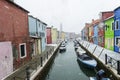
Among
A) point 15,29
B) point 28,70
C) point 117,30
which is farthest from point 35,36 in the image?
point 117,30

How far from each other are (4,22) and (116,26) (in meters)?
20.0

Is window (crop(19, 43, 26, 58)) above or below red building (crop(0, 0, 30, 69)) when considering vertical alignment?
below

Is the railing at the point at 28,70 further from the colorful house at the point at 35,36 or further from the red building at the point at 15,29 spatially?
the colorful house at the point at 35,36

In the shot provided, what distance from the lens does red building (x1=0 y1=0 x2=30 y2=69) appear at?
13.0m

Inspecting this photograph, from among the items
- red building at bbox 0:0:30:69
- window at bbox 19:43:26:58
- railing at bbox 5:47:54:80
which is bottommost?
railing at bbox 5:47:54:80

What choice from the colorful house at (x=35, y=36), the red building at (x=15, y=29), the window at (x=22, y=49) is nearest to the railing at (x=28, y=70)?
the red building at (x=15, y=29)

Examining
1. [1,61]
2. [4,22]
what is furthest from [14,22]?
[1,61]

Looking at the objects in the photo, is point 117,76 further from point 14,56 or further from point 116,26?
point 116,26

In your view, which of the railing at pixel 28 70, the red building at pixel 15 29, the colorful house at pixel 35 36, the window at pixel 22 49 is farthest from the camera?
the colorful house at pixel 35 36

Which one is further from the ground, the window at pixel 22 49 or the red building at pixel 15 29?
the red building at pixel 15 29

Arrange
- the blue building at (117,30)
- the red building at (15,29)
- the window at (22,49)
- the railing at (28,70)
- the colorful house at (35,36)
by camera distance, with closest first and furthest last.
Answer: the railing at (28,70), the red building at (15,29), the window at (22,49), the colorful house at (35,36), the blue building at (117,30)

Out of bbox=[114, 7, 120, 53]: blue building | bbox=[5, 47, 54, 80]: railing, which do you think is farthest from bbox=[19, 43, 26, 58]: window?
bbox=[114, 7, 120, 53]: blue building

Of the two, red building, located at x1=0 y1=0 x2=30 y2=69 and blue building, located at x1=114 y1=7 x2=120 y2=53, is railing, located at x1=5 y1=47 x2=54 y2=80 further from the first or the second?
blue building, located at x1=114 y1=7 x2=120 y2=53

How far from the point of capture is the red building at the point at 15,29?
42.6 feet
